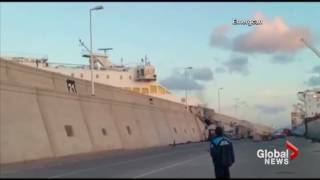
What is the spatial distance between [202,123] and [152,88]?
16382mm

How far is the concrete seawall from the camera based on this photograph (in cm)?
3981

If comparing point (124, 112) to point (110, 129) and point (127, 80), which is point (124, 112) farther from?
point (127, 80)

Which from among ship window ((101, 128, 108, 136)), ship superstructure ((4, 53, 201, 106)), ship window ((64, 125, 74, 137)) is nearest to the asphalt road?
ship window ((64, 125, 74, 137))

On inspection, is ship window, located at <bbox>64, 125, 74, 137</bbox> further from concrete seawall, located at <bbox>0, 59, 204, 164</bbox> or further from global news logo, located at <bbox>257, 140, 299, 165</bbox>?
global news logo, located at <bbox>257, 140, 299, 165</bbox>

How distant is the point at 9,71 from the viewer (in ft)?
162

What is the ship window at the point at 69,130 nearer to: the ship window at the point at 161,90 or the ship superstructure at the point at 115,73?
the ship superstructure at the point at 115,73

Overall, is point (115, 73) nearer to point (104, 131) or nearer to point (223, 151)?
point (104, 131)

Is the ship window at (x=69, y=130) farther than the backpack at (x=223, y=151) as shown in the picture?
Yes

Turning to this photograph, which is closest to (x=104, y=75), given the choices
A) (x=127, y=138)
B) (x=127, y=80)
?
(x=127, y=80)

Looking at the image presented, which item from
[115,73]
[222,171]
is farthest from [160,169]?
[115,73]

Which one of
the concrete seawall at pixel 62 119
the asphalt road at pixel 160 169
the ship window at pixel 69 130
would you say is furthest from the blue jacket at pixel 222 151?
the ship window at pixel 69 130

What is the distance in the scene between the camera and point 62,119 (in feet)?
162

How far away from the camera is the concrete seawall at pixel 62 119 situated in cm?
3981

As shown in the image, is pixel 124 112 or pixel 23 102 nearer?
pixel 23 102
